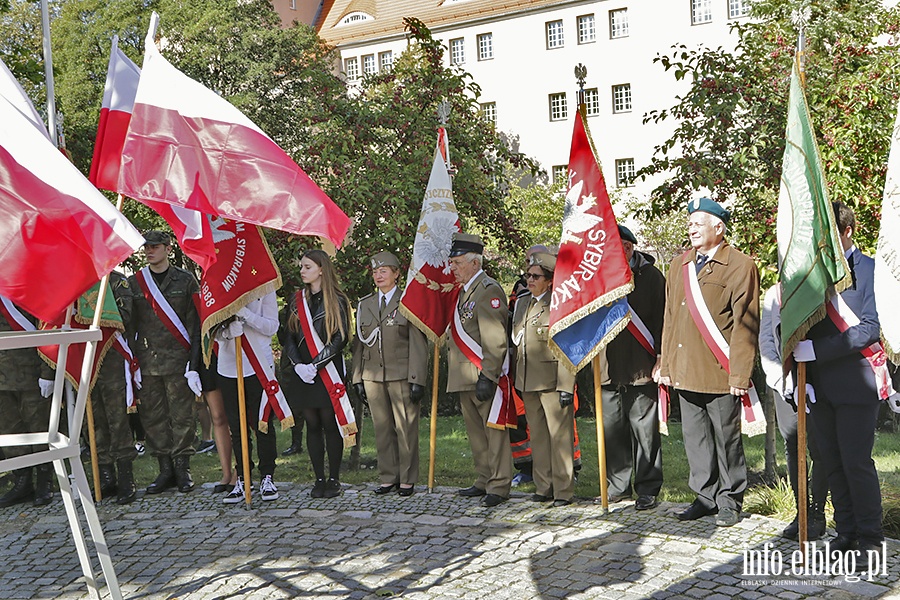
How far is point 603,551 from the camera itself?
6113mm

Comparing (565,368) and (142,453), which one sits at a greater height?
(565,368)

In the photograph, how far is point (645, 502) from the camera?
7113 millimetres

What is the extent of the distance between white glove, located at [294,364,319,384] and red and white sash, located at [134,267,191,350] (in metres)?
1.15

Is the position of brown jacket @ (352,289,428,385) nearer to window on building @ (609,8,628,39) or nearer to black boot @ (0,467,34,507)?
black boot @ (0,467,34,507)

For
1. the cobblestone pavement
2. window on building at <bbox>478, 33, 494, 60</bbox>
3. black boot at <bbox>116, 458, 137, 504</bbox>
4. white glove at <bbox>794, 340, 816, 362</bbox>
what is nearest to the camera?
the cobblestone pavement

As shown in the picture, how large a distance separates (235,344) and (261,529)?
5.51 feet

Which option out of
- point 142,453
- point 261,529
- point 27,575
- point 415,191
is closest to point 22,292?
point 27,575

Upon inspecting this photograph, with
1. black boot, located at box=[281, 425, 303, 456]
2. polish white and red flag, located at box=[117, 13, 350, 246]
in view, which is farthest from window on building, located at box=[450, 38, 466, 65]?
polish white and red flag, located at box=[117, 13, 350, 246]

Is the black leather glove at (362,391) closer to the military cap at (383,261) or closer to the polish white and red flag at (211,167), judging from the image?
the military cap at (383,261)

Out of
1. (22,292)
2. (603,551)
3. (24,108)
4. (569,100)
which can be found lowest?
(603,551)

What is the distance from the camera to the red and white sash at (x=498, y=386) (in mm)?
7617

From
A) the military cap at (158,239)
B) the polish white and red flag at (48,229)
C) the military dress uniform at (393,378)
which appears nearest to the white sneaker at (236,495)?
the military dress uniform at (393,378)

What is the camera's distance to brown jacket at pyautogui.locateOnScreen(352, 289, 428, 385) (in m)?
8.02

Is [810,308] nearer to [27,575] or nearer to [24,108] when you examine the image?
[24,108]
